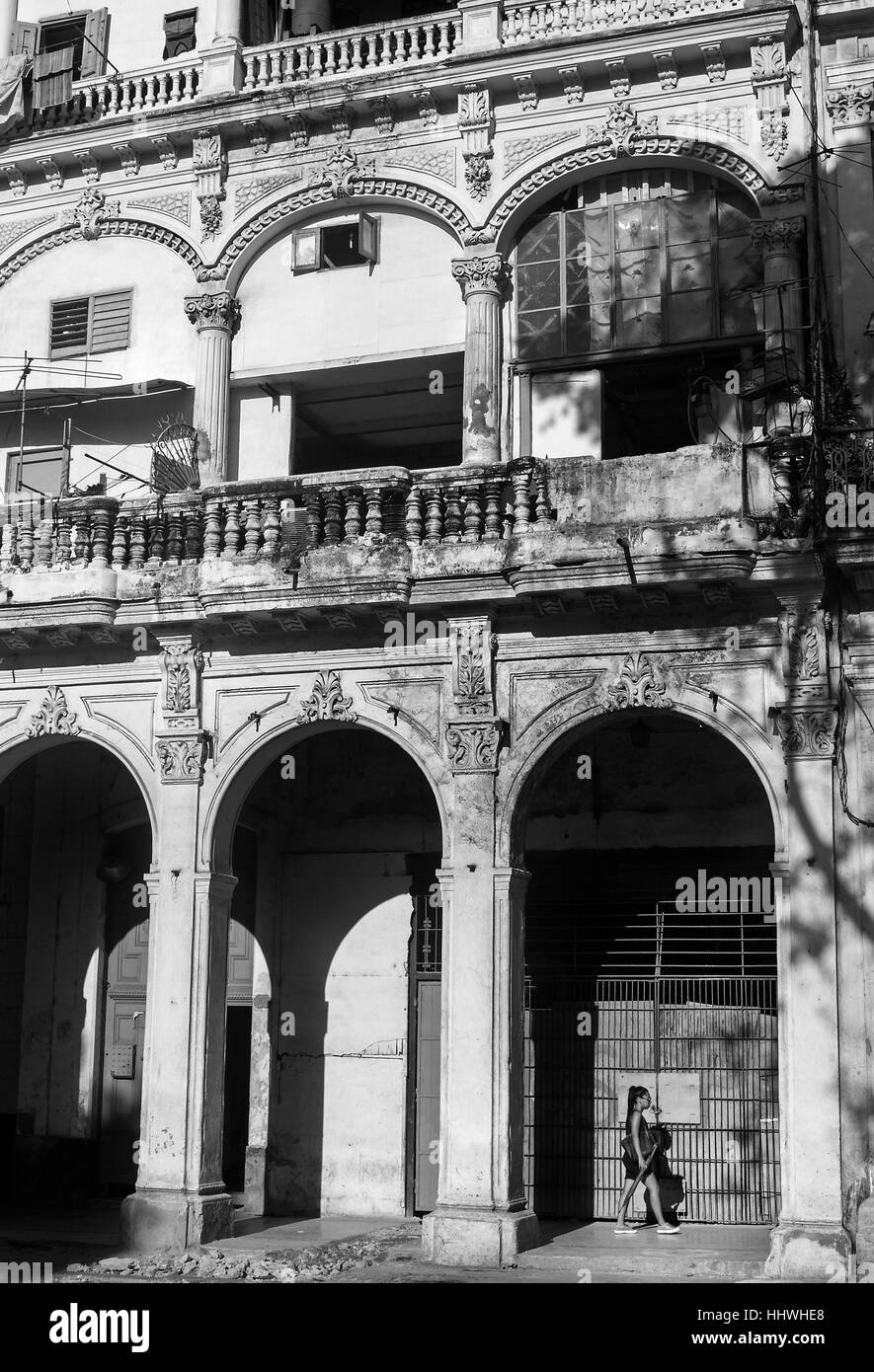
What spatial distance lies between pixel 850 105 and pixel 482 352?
15.2 ft

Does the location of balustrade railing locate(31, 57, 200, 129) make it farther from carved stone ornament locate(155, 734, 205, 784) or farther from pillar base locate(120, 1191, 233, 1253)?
pillar base locate(120, 1191, 233, 1253)

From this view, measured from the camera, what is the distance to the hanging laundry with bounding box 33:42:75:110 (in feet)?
74.9

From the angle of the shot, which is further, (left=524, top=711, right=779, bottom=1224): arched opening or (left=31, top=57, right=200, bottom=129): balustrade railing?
(left=31, top=57, right=200, bottom=129): balustrade railing

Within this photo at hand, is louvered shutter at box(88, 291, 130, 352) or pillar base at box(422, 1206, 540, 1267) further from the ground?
louvered shutter at box(88, 291, 130, 352)

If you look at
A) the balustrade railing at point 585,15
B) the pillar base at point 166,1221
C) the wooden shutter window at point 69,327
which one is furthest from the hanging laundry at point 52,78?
the pillar base at point 166,1221

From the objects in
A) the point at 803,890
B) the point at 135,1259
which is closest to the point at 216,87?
the point at 803,890

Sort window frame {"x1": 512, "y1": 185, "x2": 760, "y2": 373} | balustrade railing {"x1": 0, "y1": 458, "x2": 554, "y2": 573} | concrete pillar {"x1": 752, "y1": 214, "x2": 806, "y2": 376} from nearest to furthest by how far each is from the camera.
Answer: balustrade railing {"x1": 0, "y1": 458, "x2": 554, "y2": 573}
concrete pillar {"x1": 752, "y1": 214, "x2": 806, "y2": 376}
window frame {"x1": 512, "y1": 185, "x2": 760, "y2": 373}

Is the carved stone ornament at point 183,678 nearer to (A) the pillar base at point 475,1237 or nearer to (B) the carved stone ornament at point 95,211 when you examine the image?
(A) the pillar base at point 475,1237

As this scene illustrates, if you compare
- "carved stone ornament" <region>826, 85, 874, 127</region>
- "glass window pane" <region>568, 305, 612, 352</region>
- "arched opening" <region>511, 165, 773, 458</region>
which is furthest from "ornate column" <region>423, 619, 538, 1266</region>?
"carved stone ornament" <region>826, 85, 874, 127</region>

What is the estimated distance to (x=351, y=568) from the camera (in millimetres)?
18047

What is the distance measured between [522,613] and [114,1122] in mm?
8610

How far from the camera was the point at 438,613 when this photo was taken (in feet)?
59.3

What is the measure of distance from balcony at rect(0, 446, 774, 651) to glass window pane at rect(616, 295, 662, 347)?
269cm
